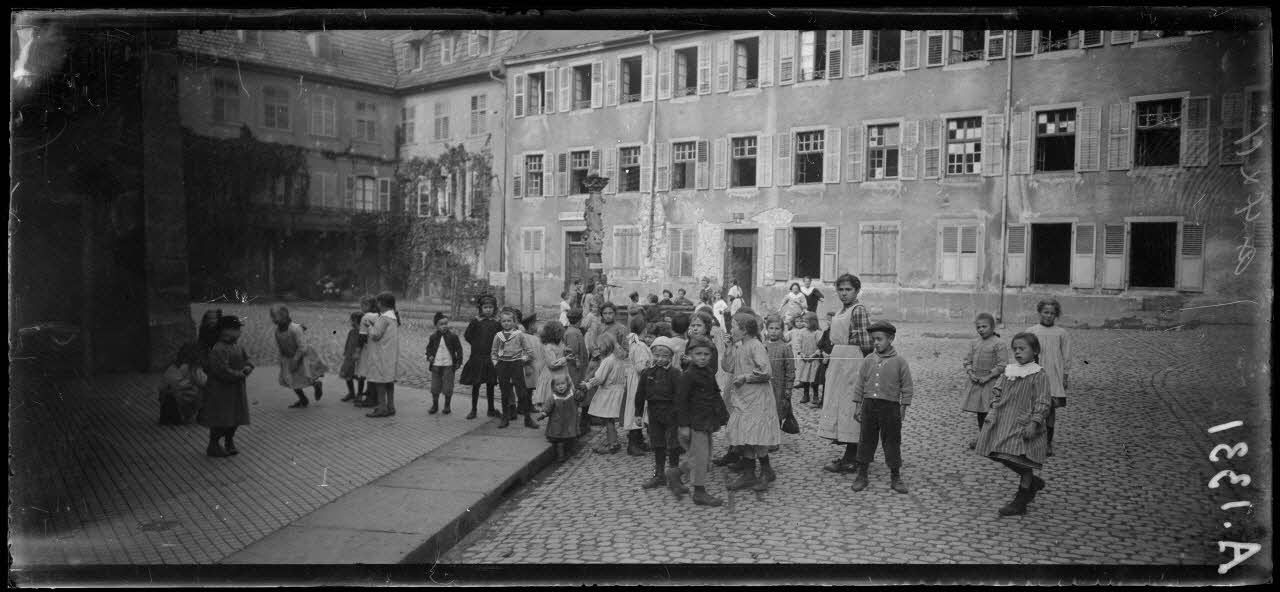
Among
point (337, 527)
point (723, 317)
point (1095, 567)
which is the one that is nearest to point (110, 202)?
point (337, 527)

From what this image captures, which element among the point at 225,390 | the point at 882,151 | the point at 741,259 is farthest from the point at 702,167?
the point at 225,390

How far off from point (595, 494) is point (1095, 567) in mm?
3304

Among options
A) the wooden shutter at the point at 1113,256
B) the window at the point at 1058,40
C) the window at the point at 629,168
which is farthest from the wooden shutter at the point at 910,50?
the window at the point at 629,168

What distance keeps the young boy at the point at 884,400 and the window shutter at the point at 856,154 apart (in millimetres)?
3035

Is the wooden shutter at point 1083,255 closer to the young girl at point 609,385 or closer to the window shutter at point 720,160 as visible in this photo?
the young girl at point 609,385

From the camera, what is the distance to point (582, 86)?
8.70 metres

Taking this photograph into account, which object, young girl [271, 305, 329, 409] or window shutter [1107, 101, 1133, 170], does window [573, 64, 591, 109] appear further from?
window shutter [1107, 101, 1133, 170]

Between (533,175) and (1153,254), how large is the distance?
8241 millimetres

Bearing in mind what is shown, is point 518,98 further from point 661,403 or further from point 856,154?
point 661,403

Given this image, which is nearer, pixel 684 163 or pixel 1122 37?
pixel 1122 37

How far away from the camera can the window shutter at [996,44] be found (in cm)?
426

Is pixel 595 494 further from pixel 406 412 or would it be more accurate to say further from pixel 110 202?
pixel 110 202

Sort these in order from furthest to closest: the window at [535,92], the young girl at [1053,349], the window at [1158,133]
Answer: the window at [535,92], the young girl at [1053,349], the window at [1158,133]
